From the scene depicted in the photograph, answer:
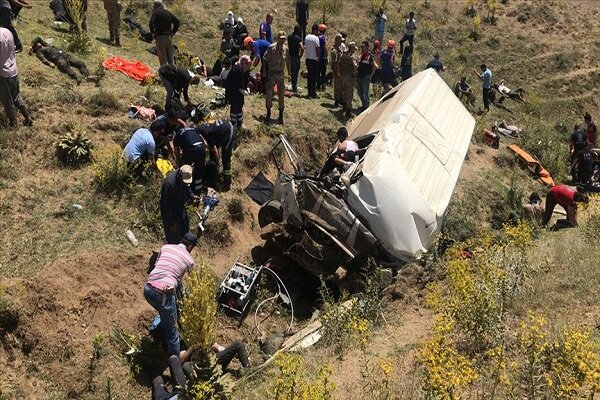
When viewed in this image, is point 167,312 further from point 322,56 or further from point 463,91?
point 463,91

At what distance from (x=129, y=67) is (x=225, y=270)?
5.46 meters

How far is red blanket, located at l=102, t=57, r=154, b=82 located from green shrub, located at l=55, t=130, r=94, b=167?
2.90m

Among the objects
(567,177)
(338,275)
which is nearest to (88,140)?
(338,275)

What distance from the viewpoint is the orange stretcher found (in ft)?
44.3

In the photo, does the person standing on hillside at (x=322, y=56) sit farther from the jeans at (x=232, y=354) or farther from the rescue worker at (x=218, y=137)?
the jeans at (x=232, y=354)

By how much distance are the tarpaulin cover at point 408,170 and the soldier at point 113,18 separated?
667 cm

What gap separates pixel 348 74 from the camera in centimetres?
1205

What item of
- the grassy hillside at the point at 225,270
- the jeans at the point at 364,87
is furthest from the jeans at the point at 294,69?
the jeans at the point at 364,87

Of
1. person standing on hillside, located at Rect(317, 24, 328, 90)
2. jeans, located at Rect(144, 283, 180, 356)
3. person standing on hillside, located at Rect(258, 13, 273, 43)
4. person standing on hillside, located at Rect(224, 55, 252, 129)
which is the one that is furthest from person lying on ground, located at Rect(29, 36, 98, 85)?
jeans, located at Rect(144, 283, 180, 356)

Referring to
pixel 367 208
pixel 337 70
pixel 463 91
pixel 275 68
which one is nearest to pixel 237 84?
pixel 275 68

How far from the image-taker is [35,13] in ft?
43.9

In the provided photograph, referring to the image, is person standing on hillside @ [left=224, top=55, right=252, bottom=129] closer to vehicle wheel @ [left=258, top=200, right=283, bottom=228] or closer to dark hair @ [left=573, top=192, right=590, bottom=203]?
vehicle wheel @ [left=258, top=200, right=283, bottom=228]

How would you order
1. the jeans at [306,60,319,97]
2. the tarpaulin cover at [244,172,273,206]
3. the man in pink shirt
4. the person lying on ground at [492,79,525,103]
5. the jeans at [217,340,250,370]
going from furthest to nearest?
the person lying on ground at [492,79,525,103], the jeans at [306,60,319,97], the tarpaulin cover at [244,172,273,206], the man in pink shirt, the jeans at [217,340,250,370]

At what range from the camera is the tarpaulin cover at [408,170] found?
24.3 feet
